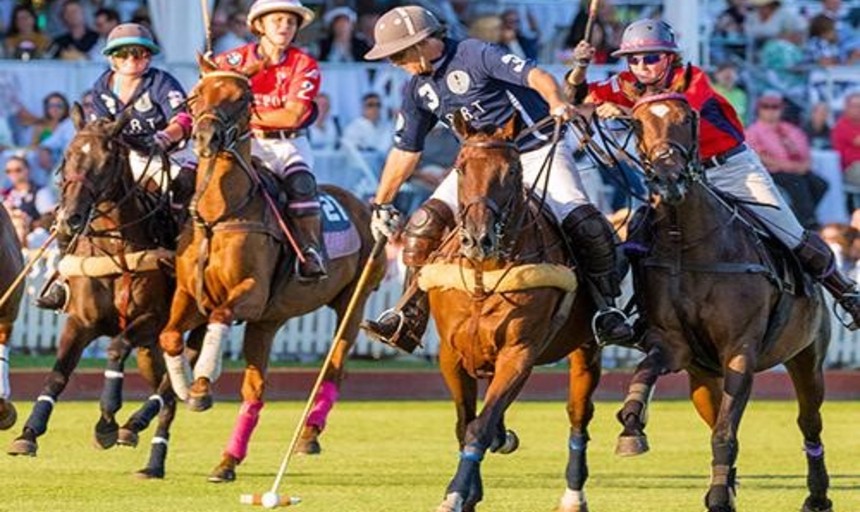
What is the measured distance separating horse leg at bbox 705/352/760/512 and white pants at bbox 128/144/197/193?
10.4 feet

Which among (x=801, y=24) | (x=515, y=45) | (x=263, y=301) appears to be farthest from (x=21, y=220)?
(x=801, y=24)

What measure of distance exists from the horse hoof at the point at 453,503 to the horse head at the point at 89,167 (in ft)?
9.11

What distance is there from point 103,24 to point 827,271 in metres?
10.2

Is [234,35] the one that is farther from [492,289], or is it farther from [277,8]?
[492,289]

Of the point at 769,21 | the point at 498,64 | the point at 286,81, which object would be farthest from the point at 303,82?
the point at 769,21

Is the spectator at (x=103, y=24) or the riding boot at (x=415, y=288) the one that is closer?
the riding boot at (x=415, y=288)

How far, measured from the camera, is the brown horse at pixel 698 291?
9.70 meters

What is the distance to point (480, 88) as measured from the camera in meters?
10.1

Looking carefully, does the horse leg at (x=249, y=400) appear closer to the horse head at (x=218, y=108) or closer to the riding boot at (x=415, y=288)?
the horse head at (x=218, y=108)

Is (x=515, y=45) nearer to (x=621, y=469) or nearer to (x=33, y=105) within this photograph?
(x=33, y=105)

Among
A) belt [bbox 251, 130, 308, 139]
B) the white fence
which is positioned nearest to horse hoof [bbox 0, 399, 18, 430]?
belt [bbox 251, 130, 308, 139]

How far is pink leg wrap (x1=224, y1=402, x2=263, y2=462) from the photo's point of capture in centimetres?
1142

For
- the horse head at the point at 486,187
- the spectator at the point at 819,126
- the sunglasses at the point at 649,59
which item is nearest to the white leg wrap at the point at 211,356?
the horse head at the point at 486,187

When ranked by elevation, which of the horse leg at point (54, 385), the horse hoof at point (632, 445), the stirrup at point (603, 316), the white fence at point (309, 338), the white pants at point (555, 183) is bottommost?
the white fence at point (309, 338)
